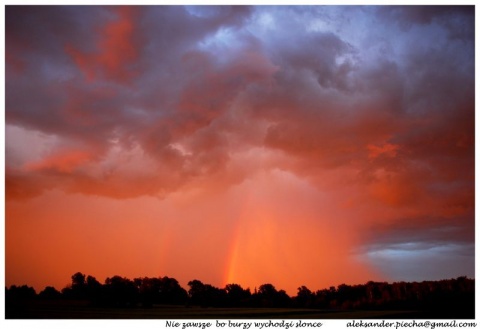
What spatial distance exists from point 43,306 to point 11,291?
142 centimetres

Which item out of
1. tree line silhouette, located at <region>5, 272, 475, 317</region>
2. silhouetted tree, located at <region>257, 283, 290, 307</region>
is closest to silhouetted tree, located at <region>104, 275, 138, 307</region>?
tree line silhouette, located at <region>5, 272, 475, 317</region>

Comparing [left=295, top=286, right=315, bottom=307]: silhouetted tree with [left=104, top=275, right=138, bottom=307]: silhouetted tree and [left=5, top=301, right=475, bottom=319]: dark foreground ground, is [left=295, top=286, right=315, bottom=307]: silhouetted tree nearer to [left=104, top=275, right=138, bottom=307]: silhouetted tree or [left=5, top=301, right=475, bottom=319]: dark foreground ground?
[left=5, top=301, right=475, bottom=319]: dark foreground ground

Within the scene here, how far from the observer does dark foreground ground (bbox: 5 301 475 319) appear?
576 inches

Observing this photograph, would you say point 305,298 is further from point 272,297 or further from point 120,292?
point 120,292

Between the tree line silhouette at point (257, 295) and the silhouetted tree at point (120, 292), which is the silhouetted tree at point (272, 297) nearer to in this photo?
the tree line silhouette at point (257, 295)

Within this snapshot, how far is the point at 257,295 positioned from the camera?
59.2 feet

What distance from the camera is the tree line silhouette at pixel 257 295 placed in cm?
1606

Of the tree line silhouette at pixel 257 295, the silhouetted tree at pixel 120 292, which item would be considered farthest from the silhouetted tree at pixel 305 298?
the silhouetted tree at pixel 120 292

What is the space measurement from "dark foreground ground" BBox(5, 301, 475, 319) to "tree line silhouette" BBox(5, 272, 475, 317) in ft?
1.56

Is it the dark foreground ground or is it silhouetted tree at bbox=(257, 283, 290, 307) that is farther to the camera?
silhouetted tree at bbox=(257, 283, 290, 307)
